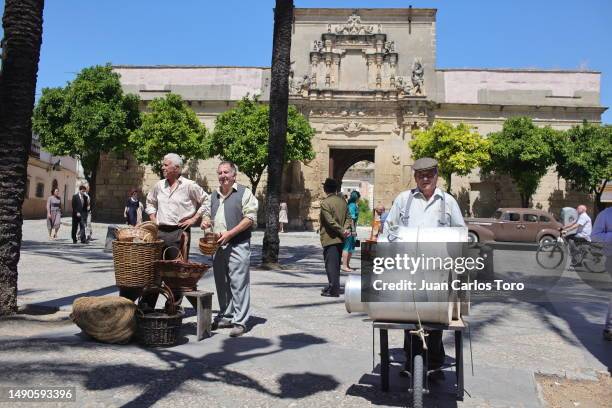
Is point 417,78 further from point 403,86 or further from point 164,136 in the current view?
point 164,136

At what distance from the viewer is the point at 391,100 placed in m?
30.4

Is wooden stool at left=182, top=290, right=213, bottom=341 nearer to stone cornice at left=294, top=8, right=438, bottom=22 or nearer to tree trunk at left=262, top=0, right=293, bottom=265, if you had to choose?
tree trunk at left=262, top=0, right=293, bottom=265

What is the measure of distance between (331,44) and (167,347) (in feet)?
95.6

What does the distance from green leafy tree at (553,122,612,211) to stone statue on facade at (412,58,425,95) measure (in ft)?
26.6

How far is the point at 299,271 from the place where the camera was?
11203 mm

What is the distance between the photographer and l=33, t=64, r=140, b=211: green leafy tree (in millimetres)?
26594

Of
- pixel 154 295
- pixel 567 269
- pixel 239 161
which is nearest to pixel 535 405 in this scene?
pixel 154 295

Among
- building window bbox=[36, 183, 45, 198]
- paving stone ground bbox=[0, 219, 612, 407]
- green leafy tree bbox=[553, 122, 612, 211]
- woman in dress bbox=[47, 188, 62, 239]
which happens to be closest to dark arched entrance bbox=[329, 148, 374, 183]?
green leafy tree bbox=[553, 122, 612, 211]

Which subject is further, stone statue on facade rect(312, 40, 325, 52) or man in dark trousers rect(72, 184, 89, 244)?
stone statue on facade rect(312, 40, 325, 52)

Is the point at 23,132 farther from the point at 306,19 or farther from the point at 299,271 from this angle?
the point at 306,19

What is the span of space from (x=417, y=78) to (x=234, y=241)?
2712 cm

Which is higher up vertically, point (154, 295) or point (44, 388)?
point (154, 295)

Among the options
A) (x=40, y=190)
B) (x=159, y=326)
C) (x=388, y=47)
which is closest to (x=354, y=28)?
(x=388, y=47)

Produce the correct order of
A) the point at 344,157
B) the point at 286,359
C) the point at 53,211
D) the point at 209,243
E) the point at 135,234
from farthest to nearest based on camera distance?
the point at 344,157, the point at 53,211, the point at 209,243, the point at 135,234, the point at 286,359
